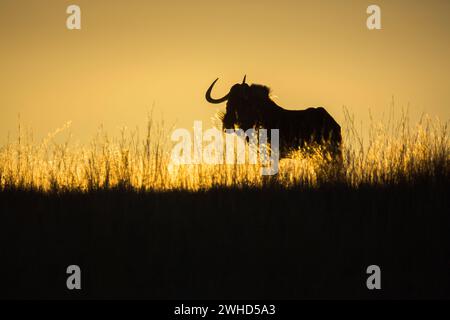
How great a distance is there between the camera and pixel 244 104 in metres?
12.8

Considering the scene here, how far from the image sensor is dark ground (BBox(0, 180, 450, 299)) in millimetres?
6074

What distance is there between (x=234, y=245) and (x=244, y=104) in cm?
631

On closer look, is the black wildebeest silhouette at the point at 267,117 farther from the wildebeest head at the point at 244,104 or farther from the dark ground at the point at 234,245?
the dark ground at the point at 234,245

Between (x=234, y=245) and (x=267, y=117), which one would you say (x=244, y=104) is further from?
(x=234, y=245)

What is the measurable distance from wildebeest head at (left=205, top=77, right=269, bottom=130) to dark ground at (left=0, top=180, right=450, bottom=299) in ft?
14.1

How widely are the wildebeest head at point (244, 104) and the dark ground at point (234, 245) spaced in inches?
169

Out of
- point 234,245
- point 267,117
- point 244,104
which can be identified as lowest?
point 234,245

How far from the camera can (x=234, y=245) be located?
6715 millimetres

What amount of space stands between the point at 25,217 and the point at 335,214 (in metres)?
3.48

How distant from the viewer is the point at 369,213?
761 cm

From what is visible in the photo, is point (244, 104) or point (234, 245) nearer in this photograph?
point (234, 245)

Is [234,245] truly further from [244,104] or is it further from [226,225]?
[244,104]

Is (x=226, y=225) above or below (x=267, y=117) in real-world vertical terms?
below

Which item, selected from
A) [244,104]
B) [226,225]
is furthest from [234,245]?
[244,104]
